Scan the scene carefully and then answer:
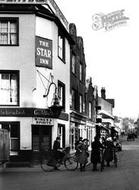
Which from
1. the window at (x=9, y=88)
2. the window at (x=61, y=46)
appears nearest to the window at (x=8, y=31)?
the window at (x=9, y=88)

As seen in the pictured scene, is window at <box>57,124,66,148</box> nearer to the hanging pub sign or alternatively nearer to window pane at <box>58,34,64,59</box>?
window pane at <box>58,34,64,59</box>

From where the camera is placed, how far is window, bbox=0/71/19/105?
24.8 meters

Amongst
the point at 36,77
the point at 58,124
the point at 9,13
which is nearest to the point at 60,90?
the point at 58,124

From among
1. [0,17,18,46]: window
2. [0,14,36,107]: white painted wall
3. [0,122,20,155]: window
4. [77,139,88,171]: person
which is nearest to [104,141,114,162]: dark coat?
[77,139,88,171]: person

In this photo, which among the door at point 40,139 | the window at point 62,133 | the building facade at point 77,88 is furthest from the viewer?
the building facade at point 77,88

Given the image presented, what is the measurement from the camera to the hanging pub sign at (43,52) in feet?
81.5

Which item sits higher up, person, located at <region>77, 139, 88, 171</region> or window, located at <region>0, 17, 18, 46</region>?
window, located at <region>0, 17, 18, 46</region>

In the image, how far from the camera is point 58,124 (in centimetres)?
2780

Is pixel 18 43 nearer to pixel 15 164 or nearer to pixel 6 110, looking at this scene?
pixel 6 110

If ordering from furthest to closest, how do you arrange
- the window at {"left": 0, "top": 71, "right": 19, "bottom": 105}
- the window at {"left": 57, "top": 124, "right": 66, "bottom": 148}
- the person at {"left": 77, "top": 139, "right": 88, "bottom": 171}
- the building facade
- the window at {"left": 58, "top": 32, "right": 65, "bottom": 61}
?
the building facade, the window at {"left": 57, "top": 124, "right": 66, "bottom": 148}, the window at {"left": 58, "top": 32, "right": 65, "bottom": 61}, the window at {"left": 0, "top": 71, "right": 19, "bottom": 105}, the person at {"left": 77, "top": 139, "right": 88, "bottom": 171}

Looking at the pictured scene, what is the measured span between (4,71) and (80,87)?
49.5 ft

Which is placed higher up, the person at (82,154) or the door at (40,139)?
the door at (40,139)

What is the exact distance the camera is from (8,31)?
2470 cm

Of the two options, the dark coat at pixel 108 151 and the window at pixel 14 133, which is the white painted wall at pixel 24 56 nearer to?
the window at pixel 14 133
